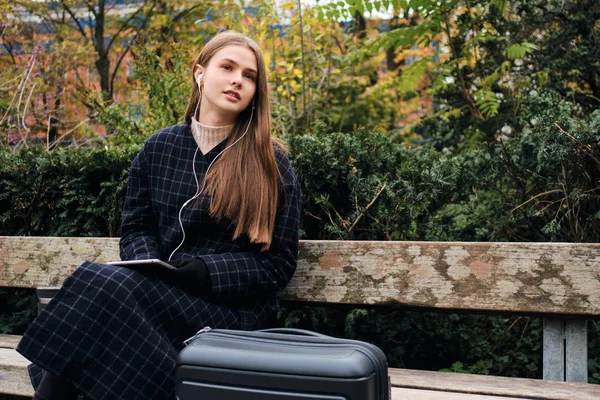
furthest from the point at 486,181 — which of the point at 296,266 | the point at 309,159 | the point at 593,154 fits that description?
the point at 296,266

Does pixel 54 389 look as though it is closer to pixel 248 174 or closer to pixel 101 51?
pixel 248 174

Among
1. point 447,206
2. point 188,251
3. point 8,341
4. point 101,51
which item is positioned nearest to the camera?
point 188,251

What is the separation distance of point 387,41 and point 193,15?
13.2 metres

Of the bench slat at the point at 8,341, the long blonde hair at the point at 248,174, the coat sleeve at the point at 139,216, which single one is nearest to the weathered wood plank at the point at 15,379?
the bench slat at the point at 8,341

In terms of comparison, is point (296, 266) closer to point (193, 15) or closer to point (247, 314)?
point (247, 314)

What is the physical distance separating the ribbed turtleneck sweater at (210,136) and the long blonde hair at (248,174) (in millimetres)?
38

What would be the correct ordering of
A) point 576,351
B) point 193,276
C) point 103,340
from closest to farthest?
point 103,340 < point 193,276 < point 576,351

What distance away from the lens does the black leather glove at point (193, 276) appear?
2531 mm

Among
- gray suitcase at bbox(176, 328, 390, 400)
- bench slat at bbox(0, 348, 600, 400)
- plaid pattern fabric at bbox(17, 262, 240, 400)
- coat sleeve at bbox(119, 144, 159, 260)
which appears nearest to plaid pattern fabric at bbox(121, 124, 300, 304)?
coat sleeve at bbox(119, 144, 159, 260)

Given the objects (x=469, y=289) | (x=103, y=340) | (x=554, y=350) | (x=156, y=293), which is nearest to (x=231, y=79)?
(x=156, y=293)

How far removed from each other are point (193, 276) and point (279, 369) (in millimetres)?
717

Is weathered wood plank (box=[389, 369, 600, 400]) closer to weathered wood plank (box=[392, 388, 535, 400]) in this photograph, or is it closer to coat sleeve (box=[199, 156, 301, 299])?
weathered wood plank (box=[392, 388, 535, 400])

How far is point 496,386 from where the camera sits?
8.48 ft

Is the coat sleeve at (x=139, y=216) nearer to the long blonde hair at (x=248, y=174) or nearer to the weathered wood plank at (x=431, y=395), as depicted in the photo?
the long blonde hair at (x=248, y=174)
